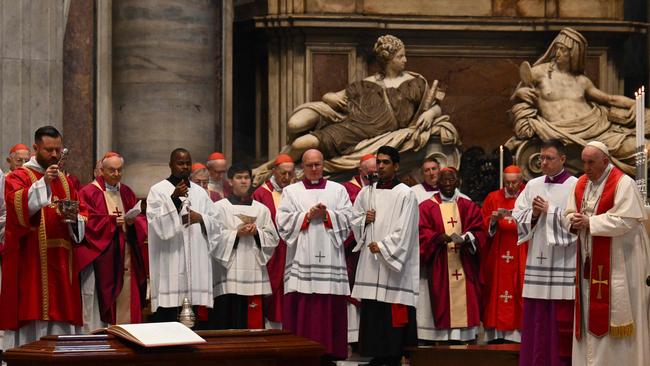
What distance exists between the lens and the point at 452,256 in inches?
546

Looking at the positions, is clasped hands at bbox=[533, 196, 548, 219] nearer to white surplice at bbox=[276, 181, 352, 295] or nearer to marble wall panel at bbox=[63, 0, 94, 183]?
white surplice at bbox=[276, 181, 352, 295]

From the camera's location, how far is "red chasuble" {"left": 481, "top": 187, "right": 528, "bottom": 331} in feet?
45.2

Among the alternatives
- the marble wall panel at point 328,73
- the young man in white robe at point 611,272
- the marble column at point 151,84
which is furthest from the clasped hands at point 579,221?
the marble wall panel at point 328,73

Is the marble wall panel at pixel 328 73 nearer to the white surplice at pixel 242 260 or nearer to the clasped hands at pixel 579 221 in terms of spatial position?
the white surplice at pixel 242 260

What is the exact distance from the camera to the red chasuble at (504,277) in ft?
45.2

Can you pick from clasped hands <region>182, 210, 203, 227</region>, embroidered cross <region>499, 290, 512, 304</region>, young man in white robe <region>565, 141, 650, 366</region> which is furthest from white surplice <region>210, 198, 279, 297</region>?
young man in white robe <region>565, 141, 650, 366</region>

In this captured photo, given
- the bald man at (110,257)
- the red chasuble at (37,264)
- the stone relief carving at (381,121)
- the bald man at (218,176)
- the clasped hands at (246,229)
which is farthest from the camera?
the stone relief carving at (381,121)

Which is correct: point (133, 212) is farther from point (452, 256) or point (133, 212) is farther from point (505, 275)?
point (505, 275)

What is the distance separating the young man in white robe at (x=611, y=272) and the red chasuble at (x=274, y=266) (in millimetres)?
3916

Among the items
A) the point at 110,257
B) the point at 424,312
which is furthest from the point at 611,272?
the point at 110,257

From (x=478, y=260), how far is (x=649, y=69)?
15.5ft

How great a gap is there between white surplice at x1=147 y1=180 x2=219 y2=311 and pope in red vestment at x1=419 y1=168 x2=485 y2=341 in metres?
2.17

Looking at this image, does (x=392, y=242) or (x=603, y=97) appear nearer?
(x=392, y=242)

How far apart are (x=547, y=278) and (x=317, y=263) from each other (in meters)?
2.25
